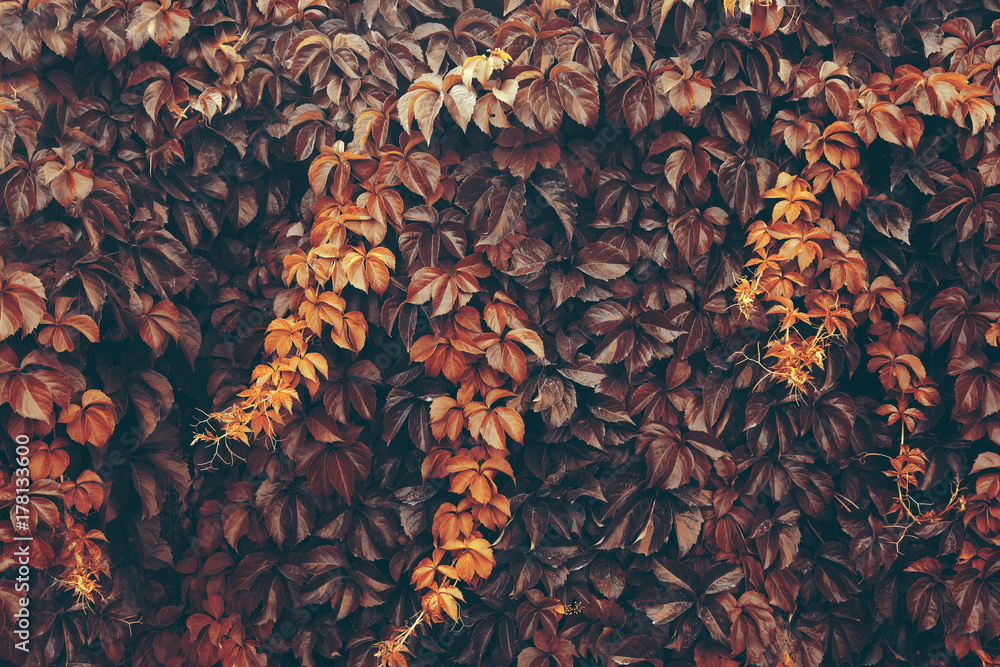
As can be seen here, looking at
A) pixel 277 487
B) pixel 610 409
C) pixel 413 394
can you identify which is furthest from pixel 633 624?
pixel 277 487

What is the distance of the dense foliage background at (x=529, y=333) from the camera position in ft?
5.93

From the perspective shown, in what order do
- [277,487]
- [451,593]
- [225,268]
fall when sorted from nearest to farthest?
[451,593] < [277,487] < [225,268]

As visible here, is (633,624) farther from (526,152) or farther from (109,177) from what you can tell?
(109,177)

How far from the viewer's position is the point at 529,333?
5.81ft

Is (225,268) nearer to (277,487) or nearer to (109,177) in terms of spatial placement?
(109,177)

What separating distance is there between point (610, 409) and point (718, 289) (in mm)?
443

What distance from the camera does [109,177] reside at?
6.09 ft

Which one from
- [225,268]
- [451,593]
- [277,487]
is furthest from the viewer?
[225,268]

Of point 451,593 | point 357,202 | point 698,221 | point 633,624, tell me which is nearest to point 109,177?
point 357,202

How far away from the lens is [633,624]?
1.92 metres

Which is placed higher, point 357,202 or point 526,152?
point 526,152

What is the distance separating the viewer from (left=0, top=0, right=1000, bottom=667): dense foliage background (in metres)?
1.81

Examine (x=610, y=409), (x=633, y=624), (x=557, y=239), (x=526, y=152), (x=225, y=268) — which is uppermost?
(x=526, y=152)

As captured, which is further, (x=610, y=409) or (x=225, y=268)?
(x=225, y=268)
